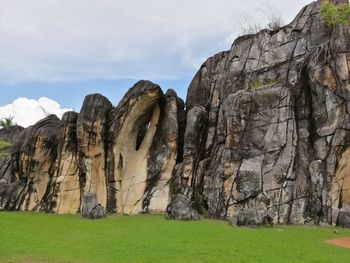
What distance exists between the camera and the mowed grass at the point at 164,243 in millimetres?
10656

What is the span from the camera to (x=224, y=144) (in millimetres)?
20703

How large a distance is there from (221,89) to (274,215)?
28.0 ft

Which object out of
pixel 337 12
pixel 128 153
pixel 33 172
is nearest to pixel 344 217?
pixel 337 12

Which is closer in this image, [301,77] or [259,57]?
[301,77]

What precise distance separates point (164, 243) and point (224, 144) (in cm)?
909

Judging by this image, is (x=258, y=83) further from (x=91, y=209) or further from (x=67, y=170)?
(x=67, y=170)

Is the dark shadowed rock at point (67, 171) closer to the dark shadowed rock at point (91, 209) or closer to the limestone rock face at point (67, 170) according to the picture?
the limestone rock face at point (67, 170)

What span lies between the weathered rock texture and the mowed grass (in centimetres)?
192

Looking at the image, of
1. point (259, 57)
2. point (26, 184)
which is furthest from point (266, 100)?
point (26, 184)

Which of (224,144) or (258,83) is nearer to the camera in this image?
(224,144)

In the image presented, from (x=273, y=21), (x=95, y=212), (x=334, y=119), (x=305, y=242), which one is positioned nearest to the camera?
(x=305, y=242)

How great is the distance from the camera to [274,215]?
17.6 metres

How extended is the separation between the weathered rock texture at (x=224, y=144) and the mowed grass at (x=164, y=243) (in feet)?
6.31

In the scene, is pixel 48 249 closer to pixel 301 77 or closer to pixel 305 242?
pixel 305 242
